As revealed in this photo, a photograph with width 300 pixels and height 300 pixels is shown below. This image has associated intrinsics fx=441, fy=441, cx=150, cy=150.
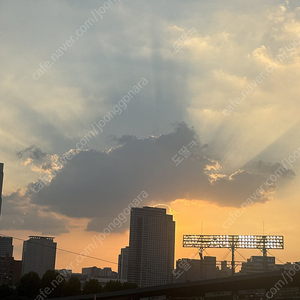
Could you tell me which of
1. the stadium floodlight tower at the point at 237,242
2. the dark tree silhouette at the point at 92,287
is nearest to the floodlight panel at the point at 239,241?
the stadium floodlight tower at the point at 237,242

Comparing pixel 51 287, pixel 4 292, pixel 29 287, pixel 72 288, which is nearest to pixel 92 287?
pixel 72 288

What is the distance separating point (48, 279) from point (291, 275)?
68135mm

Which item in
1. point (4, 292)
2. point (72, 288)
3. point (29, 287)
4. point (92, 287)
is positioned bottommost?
point (4, 292)

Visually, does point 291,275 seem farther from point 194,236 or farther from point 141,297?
point 194,236

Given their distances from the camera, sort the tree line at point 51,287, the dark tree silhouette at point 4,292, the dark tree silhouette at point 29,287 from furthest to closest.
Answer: the dark tree silhouette at point 29,287 < the tree line at point 51,287 < the dark tree silhouette at point 4,292

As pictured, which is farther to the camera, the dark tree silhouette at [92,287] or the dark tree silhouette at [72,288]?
the dark tree silhouette at [72,288]

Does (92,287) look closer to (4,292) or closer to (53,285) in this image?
(53,285)

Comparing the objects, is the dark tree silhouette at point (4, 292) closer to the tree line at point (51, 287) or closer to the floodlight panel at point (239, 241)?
the tree line at point (51, 287)

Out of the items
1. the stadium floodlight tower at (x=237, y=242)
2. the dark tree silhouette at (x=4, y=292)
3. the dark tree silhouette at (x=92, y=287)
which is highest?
the stadium floodlight tower at (x=237, y=242)

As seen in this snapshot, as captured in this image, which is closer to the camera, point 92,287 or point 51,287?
point 51,287

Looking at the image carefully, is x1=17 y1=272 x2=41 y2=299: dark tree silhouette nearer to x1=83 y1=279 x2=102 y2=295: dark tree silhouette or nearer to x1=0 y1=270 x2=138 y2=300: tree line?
x1=0 y1=270 x2=138 y2=300: tree line

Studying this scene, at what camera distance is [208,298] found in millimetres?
54406

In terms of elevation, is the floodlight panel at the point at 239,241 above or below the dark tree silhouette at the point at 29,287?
above

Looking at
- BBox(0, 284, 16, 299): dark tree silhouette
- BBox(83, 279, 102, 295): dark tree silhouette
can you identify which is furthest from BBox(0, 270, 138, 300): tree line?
BBox(0, 284, 16, 299): dark tree silhouette
